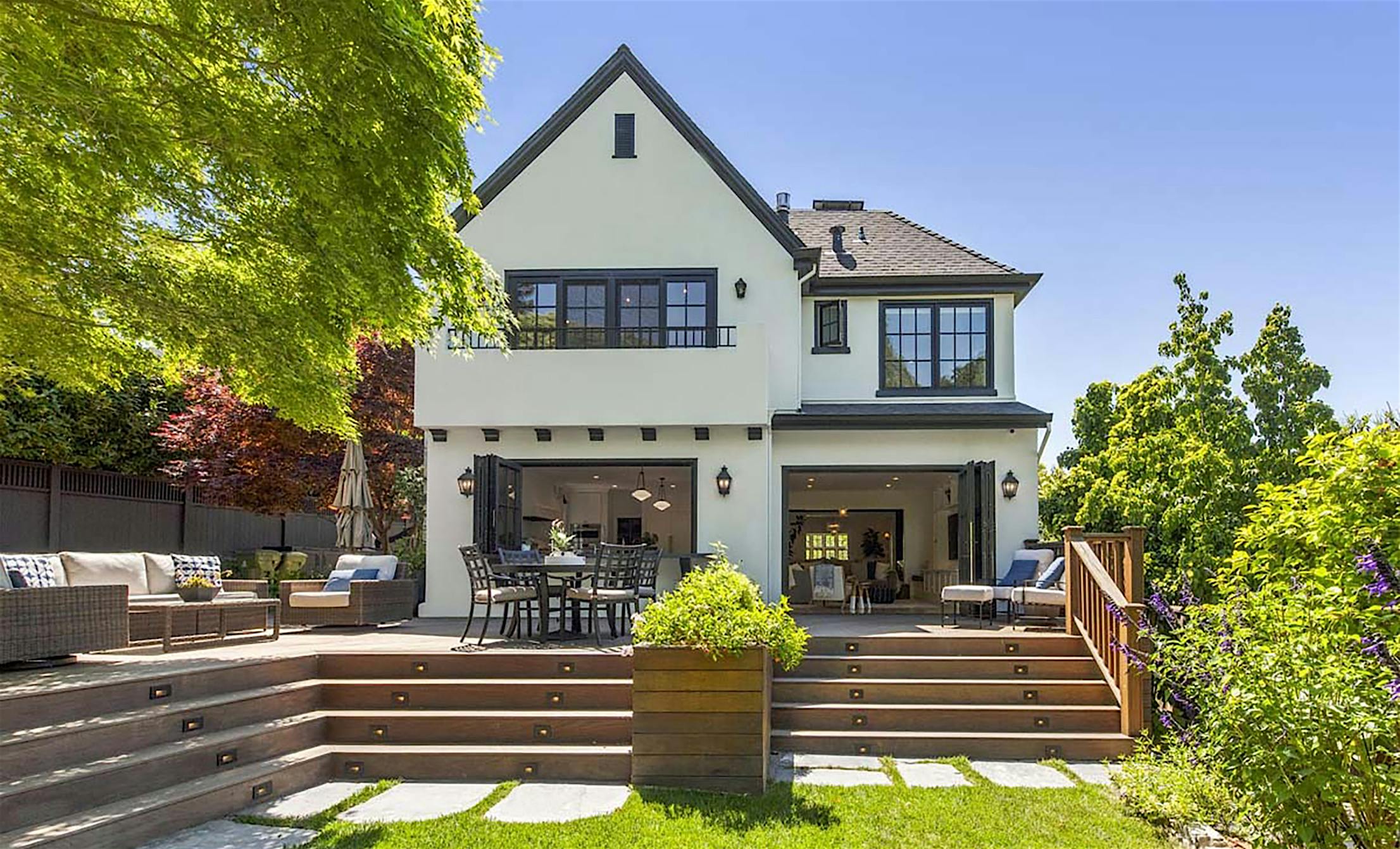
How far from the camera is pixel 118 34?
543 centimetres

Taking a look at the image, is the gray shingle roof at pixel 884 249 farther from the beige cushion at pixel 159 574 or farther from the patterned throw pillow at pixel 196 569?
the beige cushion at pixel 159 574

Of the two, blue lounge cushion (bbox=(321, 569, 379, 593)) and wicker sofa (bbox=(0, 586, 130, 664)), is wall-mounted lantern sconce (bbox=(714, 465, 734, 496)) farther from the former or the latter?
wicker sofa (bbox=(0, 586, 130, 664))

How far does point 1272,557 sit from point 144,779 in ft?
22.2

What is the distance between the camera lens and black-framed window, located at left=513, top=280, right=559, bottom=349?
12625mm

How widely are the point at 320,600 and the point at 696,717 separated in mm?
6556

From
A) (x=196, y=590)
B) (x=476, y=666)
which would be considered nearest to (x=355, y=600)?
(x=196, y=590)

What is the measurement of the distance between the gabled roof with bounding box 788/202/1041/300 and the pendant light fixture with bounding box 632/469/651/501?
5.20 meters

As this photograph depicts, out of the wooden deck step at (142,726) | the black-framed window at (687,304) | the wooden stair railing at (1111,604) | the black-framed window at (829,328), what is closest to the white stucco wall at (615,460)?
the black-framed window at (687,304)

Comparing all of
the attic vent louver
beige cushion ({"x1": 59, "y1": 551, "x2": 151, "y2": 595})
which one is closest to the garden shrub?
beige cushion ({"x1": 59, "y1": 551, "x2": 151, "y2": 595})

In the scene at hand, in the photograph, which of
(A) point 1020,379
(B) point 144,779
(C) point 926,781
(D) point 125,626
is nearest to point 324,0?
(B) point 144,779

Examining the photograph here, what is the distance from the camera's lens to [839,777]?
21.3 ft

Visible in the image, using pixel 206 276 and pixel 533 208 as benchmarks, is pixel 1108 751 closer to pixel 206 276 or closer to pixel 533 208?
pixel 206 276

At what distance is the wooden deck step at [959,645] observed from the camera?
832 cm

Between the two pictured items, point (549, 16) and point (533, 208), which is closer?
point (549, 16)
